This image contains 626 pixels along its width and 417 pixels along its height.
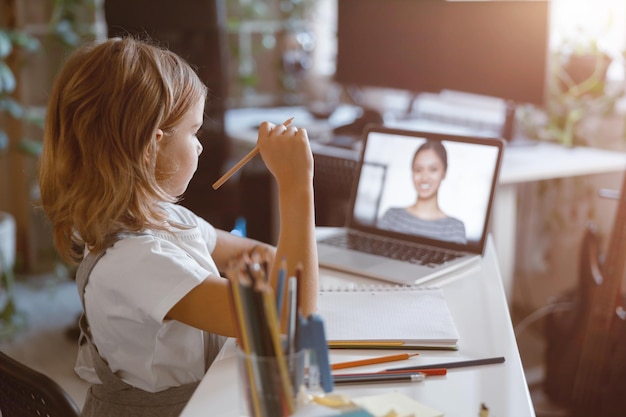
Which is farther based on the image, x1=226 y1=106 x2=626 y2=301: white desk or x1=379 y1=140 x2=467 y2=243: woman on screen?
x1=226 y1=106 x2=626 y2=301: white desk

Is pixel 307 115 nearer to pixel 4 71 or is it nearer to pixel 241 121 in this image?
pixel 241 121

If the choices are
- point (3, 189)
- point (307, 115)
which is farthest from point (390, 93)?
point (3, 189)

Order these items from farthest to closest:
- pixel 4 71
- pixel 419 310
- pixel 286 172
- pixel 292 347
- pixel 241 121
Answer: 1. pixel 241 121
2. pixel 4 71
3. pixel 419 310
4. pixel 286 172
5. pixel 292 347

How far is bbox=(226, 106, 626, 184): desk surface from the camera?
205 centimetres

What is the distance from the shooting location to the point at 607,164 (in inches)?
84.6

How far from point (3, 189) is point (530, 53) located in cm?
233

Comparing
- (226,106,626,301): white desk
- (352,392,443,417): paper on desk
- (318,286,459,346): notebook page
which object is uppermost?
(352,392,443,417): paper on desk

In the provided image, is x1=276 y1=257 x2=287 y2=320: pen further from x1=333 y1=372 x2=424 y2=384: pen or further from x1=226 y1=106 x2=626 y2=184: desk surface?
x1=226 y1=106 x2=626 y2=184: desk surface

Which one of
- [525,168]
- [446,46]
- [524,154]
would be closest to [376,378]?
[525,168]

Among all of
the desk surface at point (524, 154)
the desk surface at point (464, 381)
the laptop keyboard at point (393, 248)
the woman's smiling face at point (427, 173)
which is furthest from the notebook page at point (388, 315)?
the desk surface at point (524, 154)

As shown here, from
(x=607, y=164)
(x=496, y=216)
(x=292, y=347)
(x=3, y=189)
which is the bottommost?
(x=3, y=189)

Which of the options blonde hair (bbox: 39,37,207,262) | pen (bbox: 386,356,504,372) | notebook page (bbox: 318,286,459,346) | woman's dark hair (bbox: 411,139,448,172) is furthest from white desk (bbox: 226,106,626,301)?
blonde hair (bbox: 39,37,207,262)

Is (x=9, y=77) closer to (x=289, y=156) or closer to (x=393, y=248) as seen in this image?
(x=393, y=248)

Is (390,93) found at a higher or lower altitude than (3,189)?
higher
